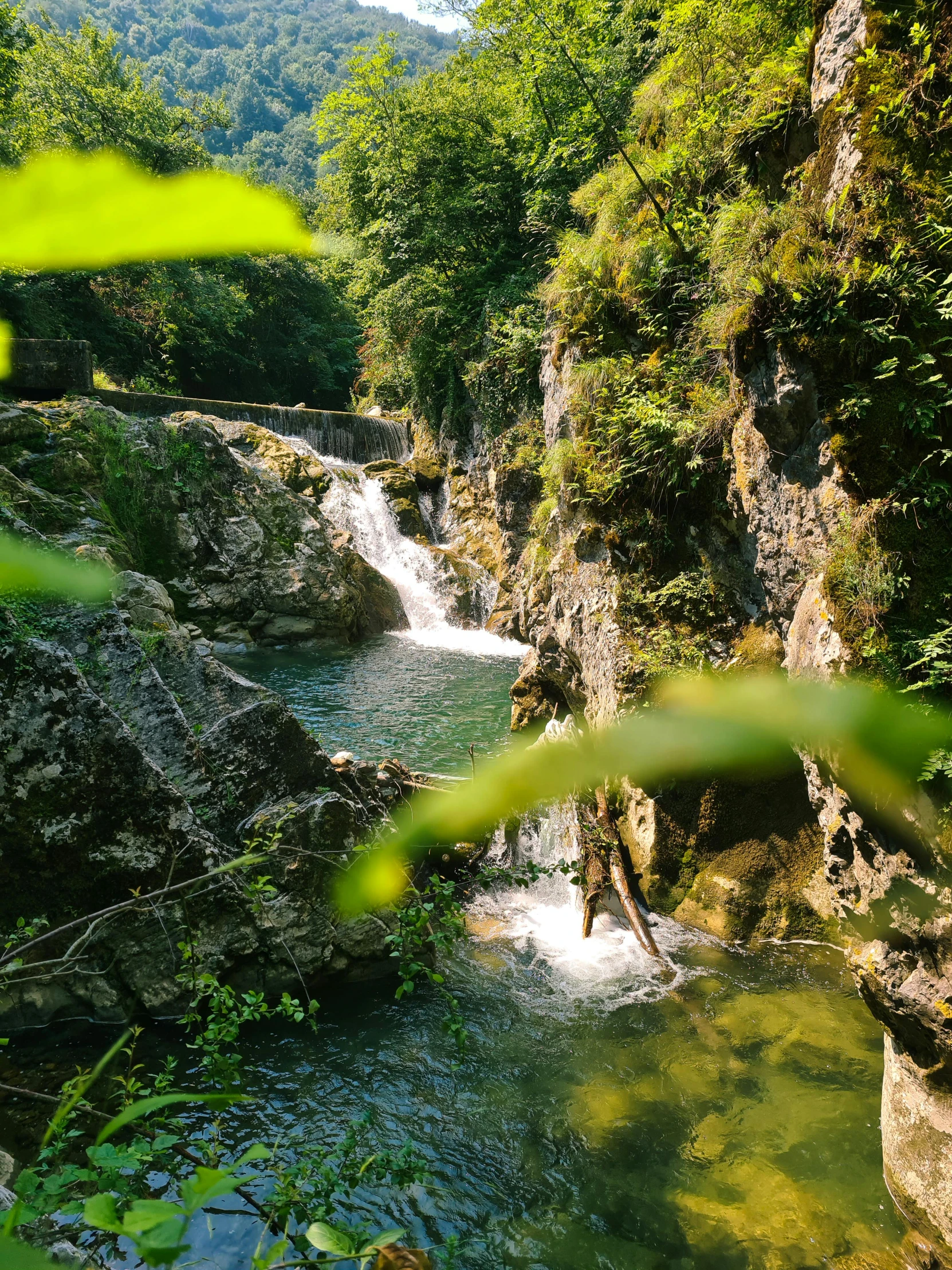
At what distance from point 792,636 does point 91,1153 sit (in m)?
4.01

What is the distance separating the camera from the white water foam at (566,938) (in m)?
5.01

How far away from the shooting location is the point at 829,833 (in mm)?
3564

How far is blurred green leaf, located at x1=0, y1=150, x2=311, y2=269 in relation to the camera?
28 centimetres

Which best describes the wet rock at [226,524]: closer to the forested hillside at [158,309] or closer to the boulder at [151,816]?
the forested hillside at [158,309]

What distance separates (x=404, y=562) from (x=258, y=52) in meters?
15.0

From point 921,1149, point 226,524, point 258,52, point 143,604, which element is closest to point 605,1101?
point 921,1149

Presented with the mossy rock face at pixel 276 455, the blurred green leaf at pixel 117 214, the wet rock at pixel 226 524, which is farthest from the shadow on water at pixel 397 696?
the blurred green leaf at pixel 117 214

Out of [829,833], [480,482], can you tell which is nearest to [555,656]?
[829,833]

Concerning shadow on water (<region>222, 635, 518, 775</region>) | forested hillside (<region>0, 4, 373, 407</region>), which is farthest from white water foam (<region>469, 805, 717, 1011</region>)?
forested hillside (<region>0, 4, 373, 407</region>)

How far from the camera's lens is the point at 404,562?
17.0 metres

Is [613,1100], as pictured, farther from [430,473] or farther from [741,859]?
[430,473]

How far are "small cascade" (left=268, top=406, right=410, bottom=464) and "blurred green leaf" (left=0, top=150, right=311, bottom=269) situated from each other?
19506 mm

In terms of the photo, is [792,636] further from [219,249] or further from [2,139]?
[2,139]

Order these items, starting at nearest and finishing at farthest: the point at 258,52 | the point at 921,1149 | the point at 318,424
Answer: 1. the point at 258,52
2. the point at 921,1149
3. the point at 318,424
